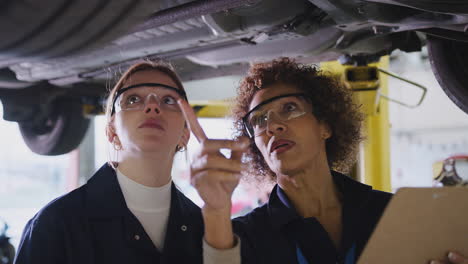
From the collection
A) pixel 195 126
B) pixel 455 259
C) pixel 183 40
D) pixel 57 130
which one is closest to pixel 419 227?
pixel 455 259

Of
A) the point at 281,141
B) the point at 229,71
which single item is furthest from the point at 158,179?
the point at 229,71

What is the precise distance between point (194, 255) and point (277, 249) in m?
0.27

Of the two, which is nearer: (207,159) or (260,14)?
(207,159)

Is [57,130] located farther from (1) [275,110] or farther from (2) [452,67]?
(2) [452,67]

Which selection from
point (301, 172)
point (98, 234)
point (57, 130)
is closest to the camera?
point (98, 234)

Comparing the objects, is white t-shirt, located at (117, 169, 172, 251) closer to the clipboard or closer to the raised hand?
the raised hand

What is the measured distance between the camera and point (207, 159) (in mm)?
907

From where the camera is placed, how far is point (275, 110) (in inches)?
59.8

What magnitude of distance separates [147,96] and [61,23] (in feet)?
1.82

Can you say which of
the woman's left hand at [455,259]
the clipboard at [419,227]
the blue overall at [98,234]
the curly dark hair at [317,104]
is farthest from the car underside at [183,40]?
the woman's left hand at [455,259]

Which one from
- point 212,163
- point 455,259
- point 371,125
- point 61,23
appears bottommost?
point 455,259

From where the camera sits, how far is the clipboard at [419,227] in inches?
40.3

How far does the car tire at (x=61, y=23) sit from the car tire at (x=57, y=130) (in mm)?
1954

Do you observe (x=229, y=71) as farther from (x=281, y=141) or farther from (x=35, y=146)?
(x=35, y=146)
